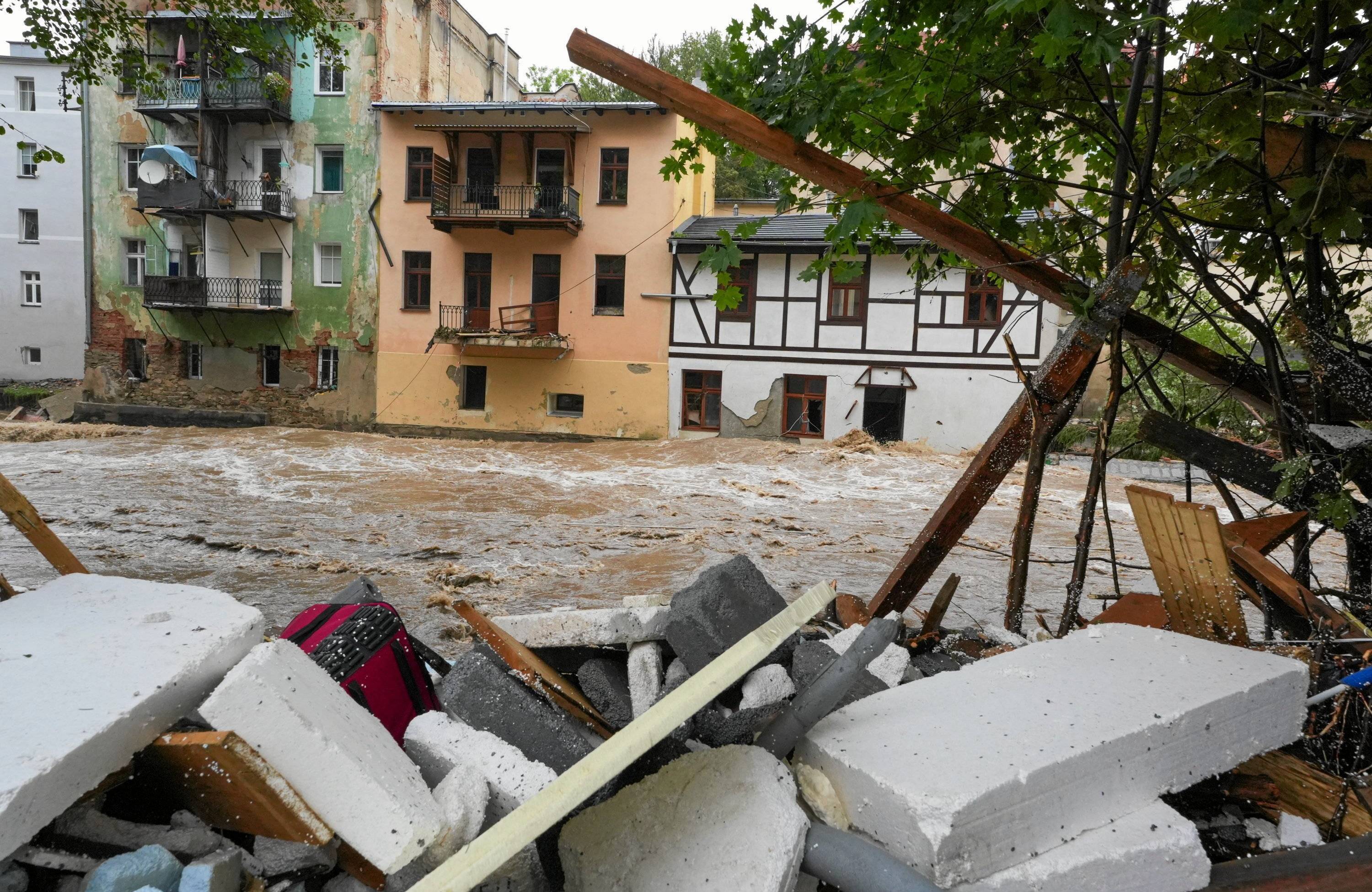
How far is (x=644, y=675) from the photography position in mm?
2707

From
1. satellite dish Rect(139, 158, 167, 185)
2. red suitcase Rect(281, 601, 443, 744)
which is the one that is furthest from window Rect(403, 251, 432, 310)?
red suitcase Rect(281, 601, 443, 744)

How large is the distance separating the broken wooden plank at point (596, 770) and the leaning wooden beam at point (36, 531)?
230 cm

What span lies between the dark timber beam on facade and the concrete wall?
109 feet

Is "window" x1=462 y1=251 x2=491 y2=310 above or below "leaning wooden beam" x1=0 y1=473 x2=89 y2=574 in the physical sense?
above

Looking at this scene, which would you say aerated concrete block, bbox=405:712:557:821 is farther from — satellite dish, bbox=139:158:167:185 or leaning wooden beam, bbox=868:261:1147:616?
satellite dish, bbox=139:158:167:185

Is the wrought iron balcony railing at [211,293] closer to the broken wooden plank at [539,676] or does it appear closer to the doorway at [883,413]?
the doorway at [883,413]

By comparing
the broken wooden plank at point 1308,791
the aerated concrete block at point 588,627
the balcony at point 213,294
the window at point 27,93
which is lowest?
the broken wooden plank at point 1308,791

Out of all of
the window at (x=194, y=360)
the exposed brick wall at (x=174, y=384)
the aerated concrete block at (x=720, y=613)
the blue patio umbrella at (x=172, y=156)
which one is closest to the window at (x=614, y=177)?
the exposed brick wall at (x=174, y=384)

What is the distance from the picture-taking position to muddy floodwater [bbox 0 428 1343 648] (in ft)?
24.1

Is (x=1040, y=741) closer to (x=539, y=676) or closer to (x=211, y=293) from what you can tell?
(x=539, y=676)

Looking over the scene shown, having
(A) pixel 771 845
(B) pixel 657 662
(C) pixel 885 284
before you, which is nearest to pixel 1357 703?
(A) pixel 771 845

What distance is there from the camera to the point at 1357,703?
7.99ft

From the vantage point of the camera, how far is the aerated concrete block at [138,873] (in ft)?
5.07

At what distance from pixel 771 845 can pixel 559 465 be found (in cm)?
1588
